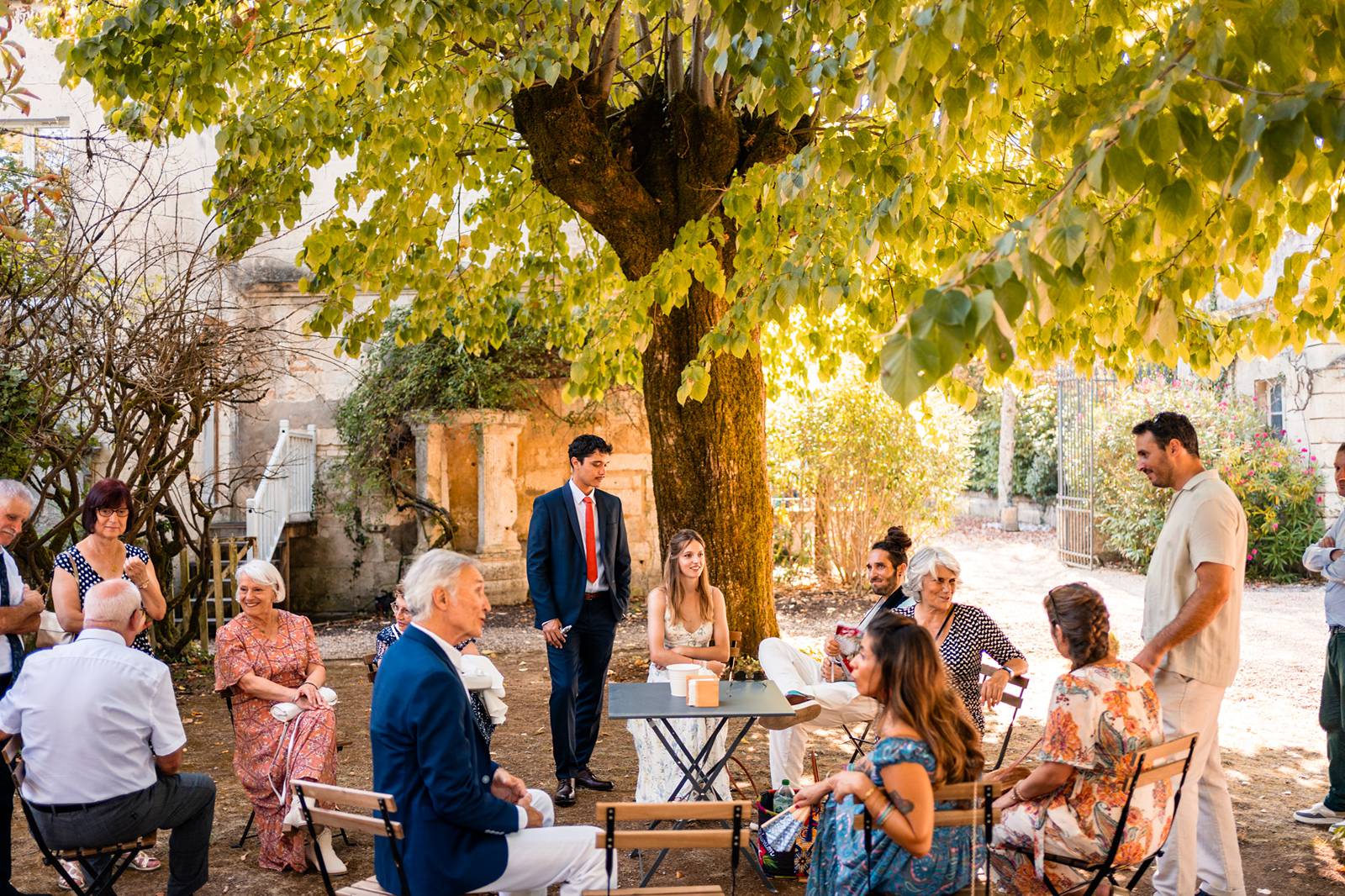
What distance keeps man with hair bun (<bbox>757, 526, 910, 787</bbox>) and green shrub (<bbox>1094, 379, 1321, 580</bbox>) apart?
989 centimetres

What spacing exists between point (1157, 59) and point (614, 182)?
188 inches

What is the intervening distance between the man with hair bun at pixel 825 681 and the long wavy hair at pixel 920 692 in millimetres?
1686

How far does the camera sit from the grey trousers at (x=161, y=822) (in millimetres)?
3910

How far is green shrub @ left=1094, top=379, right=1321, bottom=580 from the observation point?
14.5 meters

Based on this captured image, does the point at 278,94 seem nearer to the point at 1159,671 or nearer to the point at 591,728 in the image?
the point at 591,728

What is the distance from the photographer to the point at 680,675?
16.0ft

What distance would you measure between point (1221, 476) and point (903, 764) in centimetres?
1290

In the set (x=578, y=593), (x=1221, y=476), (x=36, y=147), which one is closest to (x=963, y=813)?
(x=578, y=593)

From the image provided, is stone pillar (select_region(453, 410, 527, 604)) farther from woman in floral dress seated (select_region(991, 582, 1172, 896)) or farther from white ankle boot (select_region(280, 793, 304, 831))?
woman in floral dress seated (select_region(991, 582, 1172, 896))

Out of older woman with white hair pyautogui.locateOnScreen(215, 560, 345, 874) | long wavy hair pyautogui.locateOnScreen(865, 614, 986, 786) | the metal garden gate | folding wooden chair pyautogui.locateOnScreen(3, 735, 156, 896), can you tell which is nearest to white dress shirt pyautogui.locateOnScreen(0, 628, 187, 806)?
folding wooden chair pyautogui.locateOnScreen(3, 735, 156, 896)

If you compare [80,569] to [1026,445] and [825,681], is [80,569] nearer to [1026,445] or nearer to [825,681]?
[825,681]

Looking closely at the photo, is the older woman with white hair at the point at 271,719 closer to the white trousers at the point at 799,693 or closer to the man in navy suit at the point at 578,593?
the man in navy suit at the point at 578,593

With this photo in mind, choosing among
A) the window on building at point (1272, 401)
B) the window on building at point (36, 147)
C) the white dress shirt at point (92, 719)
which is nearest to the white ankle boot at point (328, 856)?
the white dress shirt at point (92, 719)

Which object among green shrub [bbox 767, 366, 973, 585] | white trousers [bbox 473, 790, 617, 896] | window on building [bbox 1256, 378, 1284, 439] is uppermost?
window on building [bbox 1256, 378, 1284, 439]
